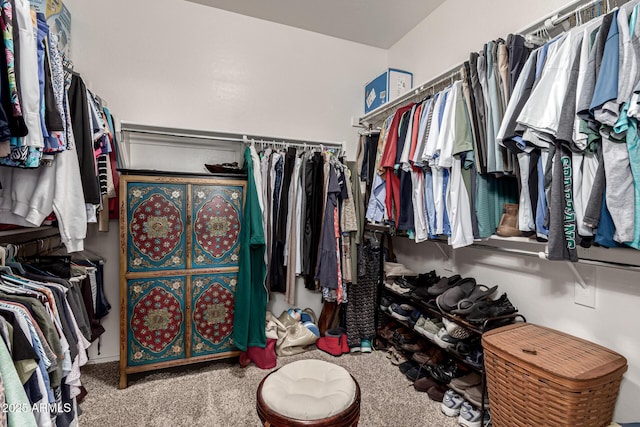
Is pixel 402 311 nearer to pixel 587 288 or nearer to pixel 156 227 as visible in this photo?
pixel 587 288

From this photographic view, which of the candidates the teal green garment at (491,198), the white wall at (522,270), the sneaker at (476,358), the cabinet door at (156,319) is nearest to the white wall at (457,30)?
the white wall at (522,270)

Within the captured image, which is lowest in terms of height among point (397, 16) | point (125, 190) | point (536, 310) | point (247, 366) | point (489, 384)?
point (247, 366)

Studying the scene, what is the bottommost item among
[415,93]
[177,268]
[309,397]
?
[309,397]

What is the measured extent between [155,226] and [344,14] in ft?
7.47

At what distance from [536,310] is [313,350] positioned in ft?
5.29

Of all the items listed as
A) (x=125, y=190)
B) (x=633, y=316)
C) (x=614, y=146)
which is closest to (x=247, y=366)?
(x=125, y=190)

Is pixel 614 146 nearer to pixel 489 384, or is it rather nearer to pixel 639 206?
pixel 639 206

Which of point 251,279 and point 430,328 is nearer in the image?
point 430,328

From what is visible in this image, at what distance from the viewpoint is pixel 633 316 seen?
1.33 metres

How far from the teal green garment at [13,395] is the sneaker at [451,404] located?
185 centimetres

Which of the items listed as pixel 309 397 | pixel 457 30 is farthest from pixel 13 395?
pixel 457 30

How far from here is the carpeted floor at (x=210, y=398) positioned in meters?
1.70

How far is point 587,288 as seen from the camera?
1479 millimetres

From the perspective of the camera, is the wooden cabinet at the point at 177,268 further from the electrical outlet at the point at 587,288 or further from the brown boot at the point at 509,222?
the electrical outlet at the point at 587,288
